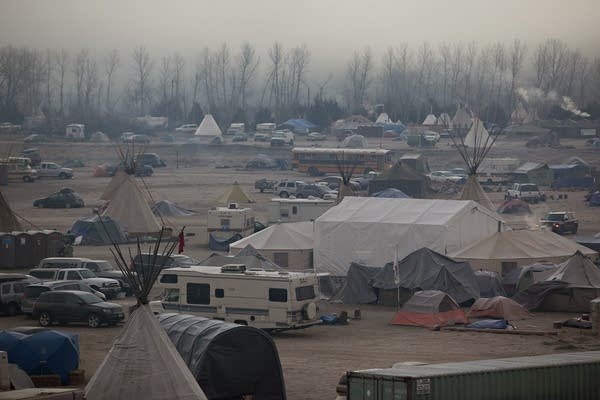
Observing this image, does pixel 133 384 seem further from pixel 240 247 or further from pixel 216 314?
pixel 240 247

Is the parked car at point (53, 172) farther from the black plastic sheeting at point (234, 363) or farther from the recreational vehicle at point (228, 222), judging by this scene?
the black plastic sheeting at point (234, 363)

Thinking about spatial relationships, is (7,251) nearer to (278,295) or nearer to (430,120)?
(278,295)

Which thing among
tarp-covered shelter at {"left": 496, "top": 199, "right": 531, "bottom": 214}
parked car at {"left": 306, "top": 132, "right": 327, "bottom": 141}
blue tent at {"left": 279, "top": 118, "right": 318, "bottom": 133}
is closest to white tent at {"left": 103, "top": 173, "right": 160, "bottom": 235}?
tarp-covered shelter at {"left": 496, "top": 199, "right": 531, "bottom": 214}

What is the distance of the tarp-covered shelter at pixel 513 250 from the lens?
2881 cm

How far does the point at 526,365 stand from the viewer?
14.9m

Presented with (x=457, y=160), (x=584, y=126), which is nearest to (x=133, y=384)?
(x=457, y=160)

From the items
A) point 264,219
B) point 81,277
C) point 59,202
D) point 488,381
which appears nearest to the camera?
point 488,381

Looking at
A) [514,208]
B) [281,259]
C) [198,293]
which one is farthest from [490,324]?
[514,208]

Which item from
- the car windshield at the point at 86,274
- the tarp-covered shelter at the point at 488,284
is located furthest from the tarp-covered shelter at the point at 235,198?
the tarp-covered shelter at the point at 488,284

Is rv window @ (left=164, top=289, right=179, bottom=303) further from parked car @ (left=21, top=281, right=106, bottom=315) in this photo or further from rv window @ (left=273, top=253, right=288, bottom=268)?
rv window @ (left=273, top=253, right=288, bottom=268)

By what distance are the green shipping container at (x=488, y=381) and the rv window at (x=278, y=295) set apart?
7.44 m

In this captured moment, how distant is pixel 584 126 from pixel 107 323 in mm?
65540

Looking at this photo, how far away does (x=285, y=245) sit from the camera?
102 feet

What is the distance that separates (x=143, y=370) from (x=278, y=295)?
6751mm
